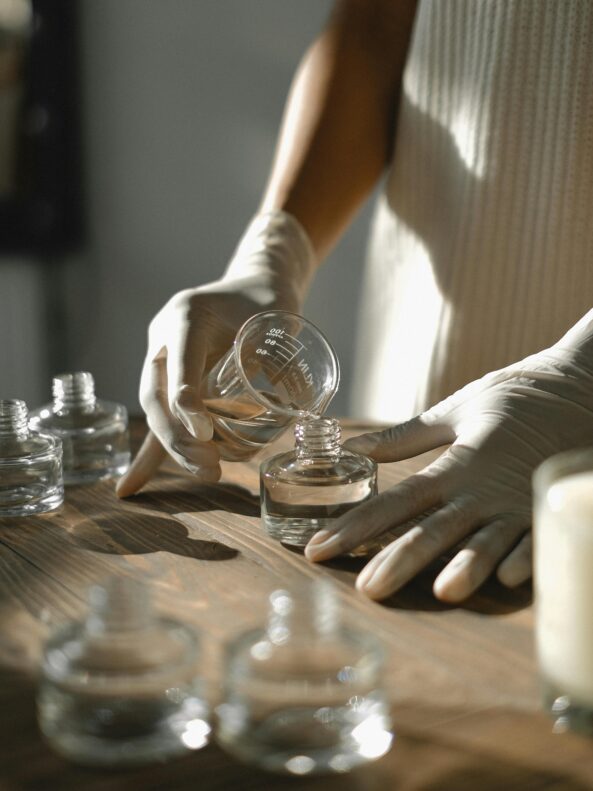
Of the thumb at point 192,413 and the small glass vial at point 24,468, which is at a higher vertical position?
the thumb at point 192,413

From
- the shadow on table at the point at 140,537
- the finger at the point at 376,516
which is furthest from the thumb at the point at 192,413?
the finger at the point at 376,516

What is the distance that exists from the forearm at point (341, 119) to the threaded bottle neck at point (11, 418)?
71 cm

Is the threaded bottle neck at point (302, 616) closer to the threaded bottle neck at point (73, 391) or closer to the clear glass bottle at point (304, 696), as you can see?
the clear glass bottle at point (304, 696)

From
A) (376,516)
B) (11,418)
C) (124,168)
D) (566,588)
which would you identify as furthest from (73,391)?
(124,168)

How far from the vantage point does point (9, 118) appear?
3.51 meters

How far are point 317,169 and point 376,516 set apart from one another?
0.96m

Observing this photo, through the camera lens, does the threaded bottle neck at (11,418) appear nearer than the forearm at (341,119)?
Yes

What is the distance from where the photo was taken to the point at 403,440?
114 cm

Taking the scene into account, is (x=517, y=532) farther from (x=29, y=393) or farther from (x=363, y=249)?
(x=29, y=393)

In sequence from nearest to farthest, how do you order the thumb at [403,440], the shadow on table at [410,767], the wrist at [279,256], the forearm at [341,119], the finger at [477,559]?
the shadow on table at [410,767] → the finger at [477,559] → the thumb at [403,440] → the wrist at [279,256] → the forearm at [341,119]

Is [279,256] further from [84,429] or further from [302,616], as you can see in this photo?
[302,616]

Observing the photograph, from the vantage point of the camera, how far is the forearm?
5.88 feet

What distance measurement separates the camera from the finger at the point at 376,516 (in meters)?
0.97

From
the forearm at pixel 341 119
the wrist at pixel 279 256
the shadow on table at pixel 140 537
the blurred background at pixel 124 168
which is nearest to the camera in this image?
the shadow on table at pixel 140 537
